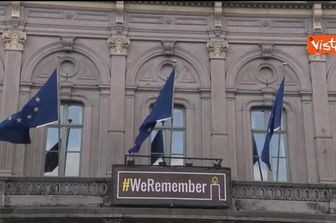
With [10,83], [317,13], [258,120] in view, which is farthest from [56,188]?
[317,13]

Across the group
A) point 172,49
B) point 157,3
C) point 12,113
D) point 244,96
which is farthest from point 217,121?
point 12,113

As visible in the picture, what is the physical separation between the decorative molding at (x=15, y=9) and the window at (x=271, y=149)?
8.82 metres

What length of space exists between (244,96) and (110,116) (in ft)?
15.5

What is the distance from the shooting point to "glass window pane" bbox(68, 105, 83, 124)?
895 inches

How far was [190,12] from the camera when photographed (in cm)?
2397

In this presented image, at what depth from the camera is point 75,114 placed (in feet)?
74.8

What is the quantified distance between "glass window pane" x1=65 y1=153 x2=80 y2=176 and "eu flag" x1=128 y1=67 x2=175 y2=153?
2.26m

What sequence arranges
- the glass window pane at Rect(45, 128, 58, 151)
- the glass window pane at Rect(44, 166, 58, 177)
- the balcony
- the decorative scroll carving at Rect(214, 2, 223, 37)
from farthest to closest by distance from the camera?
1. the decorative scroll carving at Rect(214, 2, 223, 37)
2. the glass window pane at Rect(45, 128, 58, 151)
3. the glass window pane at Rect(44, 166, 58, 177)
4. the balcony

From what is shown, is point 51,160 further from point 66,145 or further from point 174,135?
point 174,135

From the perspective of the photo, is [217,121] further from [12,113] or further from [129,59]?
[12,113]

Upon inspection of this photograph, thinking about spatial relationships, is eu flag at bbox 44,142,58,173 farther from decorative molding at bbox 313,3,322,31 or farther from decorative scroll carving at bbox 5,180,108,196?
decorative molding at bbox 313,3,322,31

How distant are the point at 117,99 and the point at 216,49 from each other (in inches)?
155

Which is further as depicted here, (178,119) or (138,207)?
(178,119)

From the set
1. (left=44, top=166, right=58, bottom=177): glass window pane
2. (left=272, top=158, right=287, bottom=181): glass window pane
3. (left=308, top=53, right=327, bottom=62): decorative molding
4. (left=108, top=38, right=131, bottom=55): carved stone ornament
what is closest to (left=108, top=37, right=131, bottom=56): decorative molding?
(left=108, top=38, right=131, bottom=55): carved stone ornament
